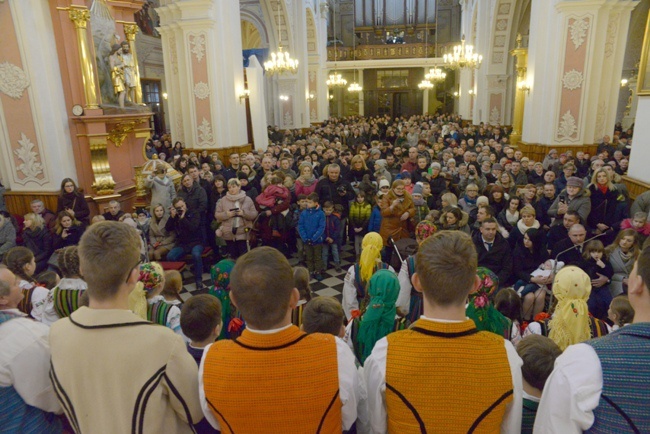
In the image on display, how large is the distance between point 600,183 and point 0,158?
8696 mm

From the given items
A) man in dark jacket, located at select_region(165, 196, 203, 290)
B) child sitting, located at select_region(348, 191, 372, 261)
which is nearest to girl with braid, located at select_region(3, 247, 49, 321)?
man in dark jacket, located at select_region(165, 196, 203, 290)

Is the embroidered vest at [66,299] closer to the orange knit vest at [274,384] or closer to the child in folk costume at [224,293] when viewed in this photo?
the child in folk costume at [224,293]

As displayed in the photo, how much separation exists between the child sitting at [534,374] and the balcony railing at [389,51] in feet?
92.5

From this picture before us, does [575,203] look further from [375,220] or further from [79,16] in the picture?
[79,16]

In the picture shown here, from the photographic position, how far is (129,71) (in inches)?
276

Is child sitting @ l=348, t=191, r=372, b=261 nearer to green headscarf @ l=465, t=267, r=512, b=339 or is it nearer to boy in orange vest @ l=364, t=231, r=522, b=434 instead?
green headscarf @ l=465, t=267, r=512, b=339

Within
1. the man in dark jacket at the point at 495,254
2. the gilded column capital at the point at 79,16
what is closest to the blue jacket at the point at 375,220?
the man in dark jacket at the point at 495,254

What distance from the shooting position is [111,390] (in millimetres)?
1497

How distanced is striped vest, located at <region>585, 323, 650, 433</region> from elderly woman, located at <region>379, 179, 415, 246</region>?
4.28m

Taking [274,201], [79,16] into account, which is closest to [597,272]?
[274,201]

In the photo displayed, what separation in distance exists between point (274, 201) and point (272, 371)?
517 centimetres

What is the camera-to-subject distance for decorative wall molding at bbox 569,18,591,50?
8656 millimetres

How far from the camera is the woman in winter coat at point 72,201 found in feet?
19.9

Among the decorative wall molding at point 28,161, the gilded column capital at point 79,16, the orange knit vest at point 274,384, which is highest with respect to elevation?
the gilded column capital at point 79,16
